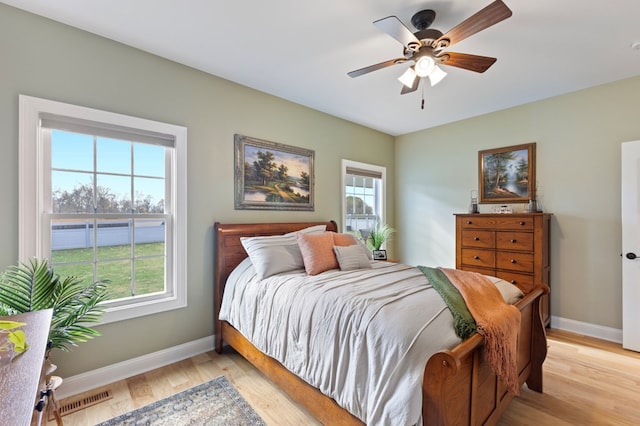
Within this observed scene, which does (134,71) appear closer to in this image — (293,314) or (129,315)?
(129,315)

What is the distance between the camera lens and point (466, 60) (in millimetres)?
2006

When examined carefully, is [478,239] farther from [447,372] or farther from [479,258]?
[447,372]

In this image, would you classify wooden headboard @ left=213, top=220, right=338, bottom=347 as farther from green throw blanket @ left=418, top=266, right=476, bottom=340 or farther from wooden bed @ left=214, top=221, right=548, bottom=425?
green throw blanket @ left=418, top=266, right=476, bottom=340

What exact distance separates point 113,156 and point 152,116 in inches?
18.0

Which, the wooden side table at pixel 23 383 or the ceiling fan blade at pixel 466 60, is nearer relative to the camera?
the wooden side table at pixel 23 383

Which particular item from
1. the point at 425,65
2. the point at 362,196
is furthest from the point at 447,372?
the point at 362,196

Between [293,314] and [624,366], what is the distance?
2.96 metres

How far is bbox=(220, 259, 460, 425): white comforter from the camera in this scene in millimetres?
1267

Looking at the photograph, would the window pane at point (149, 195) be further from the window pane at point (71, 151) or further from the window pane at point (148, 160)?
the window pane at point (71, 151)

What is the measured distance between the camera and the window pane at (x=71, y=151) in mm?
2121

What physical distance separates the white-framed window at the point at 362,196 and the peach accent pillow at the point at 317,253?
1413mm

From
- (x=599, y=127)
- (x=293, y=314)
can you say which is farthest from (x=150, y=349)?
(x=599, y=127)

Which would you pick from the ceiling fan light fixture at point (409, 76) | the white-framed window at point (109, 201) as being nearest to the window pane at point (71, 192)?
the white-framed window at point (109, 201)

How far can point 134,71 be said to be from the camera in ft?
7.84
